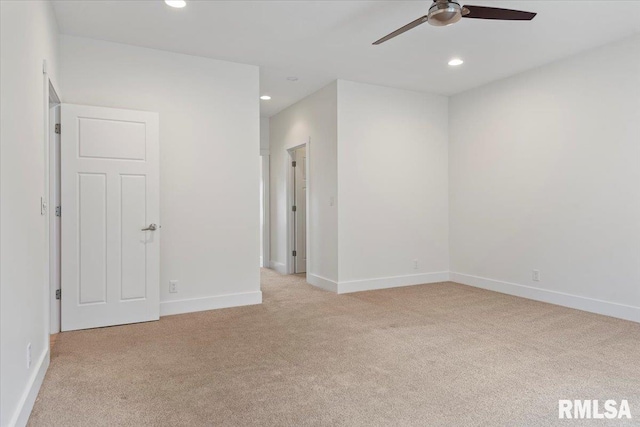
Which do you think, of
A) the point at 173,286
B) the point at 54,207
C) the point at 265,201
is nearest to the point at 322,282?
the point at 173,286

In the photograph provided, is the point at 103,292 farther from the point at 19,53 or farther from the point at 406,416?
the point at 406,416

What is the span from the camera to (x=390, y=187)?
5.55 meters

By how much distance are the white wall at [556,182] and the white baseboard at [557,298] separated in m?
0.01

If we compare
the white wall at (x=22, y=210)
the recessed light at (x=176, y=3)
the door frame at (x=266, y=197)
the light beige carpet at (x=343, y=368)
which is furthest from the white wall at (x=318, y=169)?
the white wall at (x=22, y=210)

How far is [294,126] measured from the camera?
627 cm

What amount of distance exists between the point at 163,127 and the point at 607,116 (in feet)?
14.8

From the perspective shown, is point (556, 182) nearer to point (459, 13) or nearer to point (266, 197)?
point (459, 13)

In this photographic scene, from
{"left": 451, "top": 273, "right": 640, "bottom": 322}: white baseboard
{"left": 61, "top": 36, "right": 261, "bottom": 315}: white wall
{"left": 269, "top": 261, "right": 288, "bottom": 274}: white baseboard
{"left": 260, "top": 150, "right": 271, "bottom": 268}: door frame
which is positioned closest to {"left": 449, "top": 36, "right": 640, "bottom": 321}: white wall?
{"left": 451, "top": 273, "right": 640, "bottom": 322}: white baseboard

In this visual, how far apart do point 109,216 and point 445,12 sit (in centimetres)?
328

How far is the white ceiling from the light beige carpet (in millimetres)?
2727

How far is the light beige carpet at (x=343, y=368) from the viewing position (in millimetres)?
2133

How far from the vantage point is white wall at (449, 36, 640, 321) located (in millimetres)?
3922

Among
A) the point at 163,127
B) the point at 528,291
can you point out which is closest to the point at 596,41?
the point at 528,291

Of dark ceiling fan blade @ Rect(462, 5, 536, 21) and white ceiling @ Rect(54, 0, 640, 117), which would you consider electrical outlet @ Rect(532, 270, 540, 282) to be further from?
dark ceiling fan blade @ Rect(462, 5, 536, 21)
